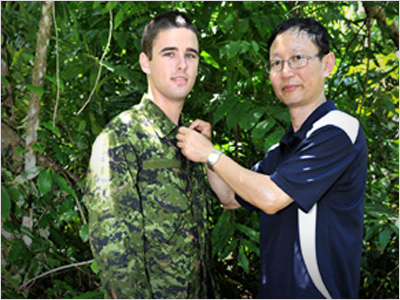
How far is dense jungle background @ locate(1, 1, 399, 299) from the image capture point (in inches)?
106

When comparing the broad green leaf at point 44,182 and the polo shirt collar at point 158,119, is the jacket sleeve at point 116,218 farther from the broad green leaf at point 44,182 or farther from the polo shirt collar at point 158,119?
the broad green leaf at point 44,182

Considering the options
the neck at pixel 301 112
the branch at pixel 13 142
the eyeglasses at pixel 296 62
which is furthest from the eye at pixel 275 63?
the branch at pixel 13 142

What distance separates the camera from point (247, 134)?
3730 mm

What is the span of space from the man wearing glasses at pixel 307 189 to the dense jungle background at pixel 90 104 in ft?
1.23

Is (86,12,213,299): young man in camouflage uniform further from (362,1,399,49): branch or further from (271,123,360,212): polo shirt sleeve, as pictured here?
(362,1,399,49): branch

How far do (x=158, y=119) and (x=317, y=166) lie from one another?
66 centimetres

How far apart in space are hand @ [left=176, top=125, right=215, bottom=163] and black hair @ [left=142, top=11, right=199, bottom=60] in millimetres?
344

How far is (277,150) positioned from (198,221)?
0.56 meters

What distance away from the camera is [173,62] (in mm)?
1981

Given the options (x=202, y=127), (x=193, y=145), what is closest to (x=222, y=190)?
(x=202, y=127)

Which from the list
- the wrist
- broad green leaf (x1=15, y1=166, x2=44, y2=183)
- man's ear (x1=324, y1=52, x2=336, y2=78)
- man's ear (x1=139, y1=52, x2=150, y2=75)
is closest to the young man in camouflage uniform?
man's ear (x1=139, y1=52, x2=150, y2=75)

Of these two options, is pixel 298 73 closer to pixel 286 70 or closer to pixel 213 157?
pixel 286 70

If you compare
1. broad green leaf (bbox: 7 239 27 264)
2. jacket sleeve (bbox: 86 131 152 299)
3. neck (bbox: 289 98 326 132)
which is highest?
neck (bbox: 289 98 326 132)

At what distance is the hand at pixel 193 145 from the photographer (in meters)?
2.00
